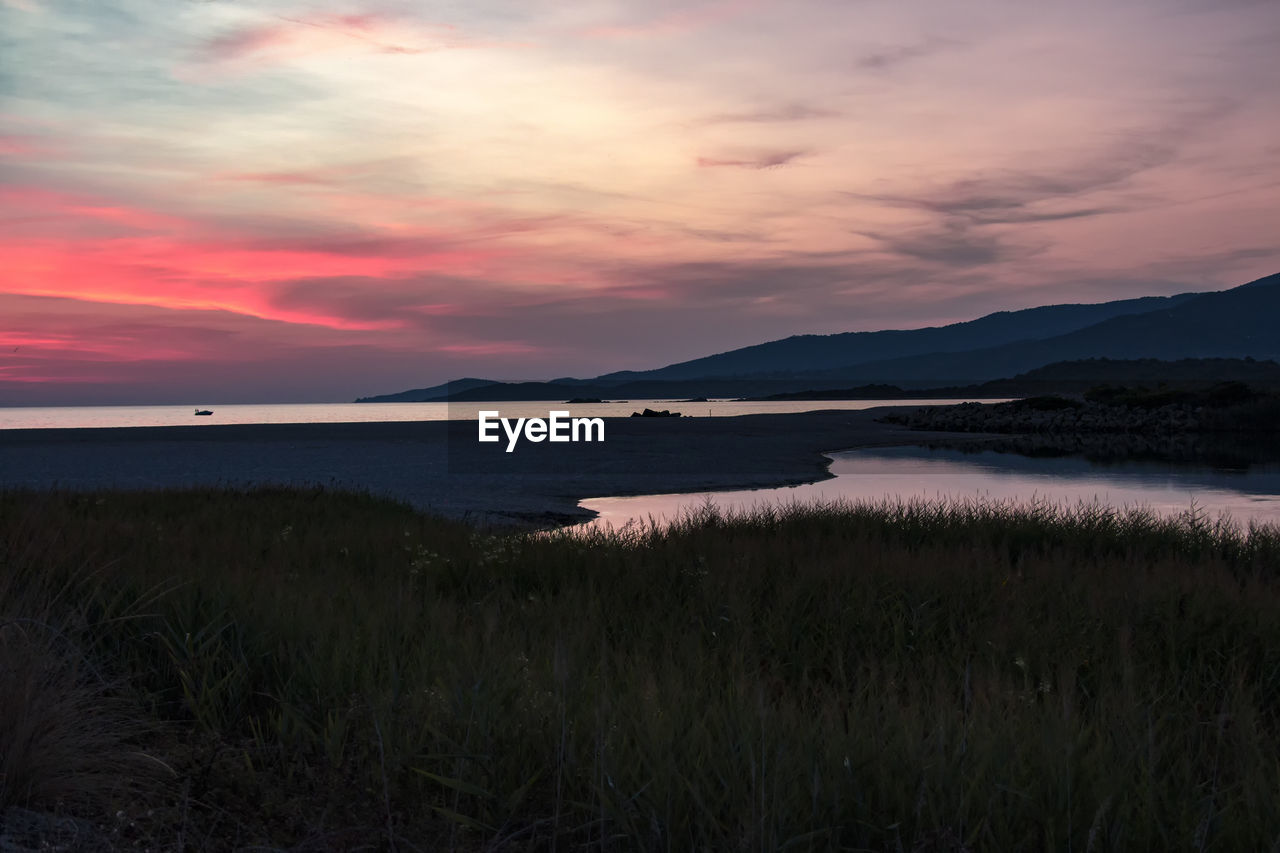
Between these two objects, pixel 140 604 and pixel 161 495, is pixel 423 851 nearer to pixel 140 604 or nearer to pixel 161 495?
pixel 140 604

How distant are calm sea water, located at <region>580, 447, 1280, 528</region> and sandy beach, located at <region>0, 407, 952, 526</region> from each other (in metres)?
1.63

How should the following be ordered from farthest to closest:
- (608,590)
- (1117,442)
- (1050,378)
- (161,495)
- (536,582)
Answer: (1050,378) → (1117,442) → (161,495) → (536,582) → (608,590)

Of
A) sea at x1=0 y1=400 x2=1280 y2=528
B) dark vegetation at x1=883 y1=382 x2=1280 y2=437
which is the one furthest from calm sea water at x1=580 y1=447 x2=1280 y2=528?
dark vegetation at x1=883 y1=382 x2=1280 y2=437

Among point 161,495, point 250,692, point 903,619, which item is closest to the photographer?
point 250,692

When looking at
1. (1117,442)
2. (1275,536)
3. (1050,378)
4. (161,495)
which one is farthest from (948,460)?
(1050,378)

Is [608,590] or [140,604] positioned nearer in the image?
[140,604]

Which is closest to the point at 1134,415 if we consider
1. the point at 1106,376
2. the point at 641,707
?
the point at 641,707

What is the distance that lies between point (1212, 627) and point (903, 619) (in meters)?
2.64

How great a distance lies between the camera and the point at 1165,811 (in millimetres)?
3959

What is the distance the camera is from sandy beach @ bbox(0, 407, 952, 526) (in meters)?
24.6

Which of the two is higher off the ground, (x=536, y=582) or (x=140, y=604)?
(x=140, y=604)

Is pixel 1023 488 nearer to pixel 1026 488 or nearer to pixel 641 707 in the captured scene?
pixel 1026 488

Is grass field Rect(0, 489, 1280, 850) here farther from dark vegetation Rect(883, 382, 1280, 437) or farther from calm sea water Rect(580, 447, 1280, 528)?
dark vegetation Rect(883, 382, 1280, 437)

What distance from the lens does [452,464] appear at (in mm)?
34938
